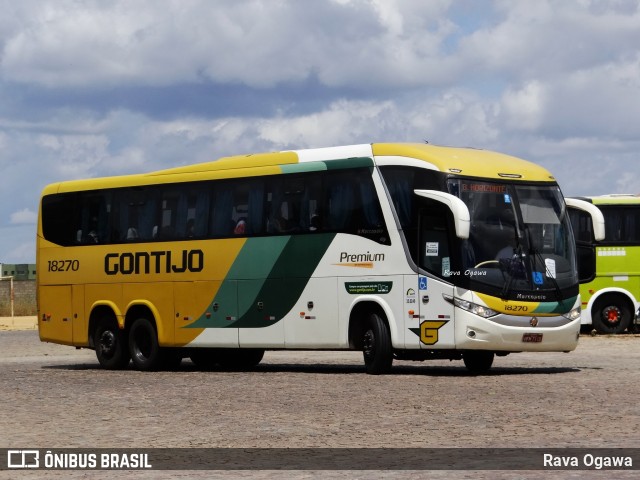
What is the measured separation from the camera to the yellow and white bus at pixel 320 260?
73.7 ft

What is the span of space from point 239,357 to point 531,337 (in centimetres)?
734

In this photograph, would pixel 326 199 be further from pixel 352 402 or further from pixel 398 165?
pixel 352 402

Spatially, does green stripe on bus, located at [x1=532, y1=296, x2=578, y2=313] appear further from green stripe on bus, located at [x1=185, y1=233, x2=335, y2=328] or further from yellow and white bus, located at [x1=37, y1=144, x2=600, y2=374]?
green stripe on bus, located at [x1=185, y1=233, x2=335, y2=328]

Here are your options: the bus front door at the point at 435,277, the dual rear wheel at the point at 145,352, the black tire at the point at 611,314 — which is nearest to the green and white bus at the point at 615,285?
the black tire at the point at 611,314

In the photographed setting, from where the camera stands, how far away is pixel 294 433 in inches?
565

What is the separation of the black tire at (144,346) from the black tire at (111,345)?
281mm

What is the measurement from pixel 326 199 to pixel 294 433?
10023mm

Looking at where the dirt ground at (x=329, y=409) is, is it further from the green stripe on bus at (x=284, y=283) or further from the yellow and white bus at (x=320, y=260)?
the green stripe on bus at (x=284, y=283)

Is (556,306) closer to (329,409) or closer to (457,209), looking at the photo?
(457,209)

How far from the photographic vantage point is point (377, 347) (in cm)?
2316

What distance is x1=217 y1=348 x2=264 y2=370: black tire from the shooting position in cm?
2777

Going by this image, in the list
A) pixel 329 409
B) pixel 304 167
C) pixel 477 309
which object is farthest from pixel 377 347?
pixel 329 409

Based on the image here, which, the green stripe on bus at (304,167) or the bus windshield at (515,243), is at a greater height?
the green stripe on bus at (304,167)

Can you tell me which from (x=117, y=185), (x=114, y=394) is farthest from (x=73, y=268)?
(x=114, y=394)
